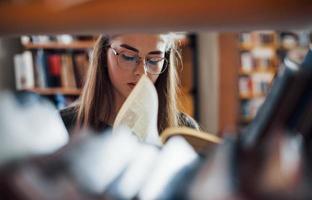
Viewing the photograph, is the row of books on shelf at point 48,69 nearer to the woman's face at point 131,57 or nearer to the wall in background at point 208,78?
the wall in background at point 208,78

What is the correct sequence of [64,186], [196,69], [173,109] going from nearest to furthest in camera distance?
[64,186], [173,109], [196,69]

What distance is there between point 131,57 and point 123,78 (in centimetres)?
5

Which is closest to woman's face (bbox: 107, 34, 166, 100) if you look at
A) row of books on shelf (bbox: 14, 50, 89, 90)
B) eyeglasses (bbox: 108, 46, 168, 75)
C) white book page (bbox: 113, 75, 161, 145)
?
eyeglasses (bbox: 108, 46, 168, 75)

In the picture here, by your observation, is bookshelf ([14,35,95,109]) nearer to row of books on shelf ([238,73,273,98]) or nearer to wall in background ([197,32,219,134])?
wall in background ([197,32,219,134])

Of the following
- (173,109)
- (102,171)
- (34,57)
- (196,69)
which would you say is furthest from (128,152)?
(34,57)

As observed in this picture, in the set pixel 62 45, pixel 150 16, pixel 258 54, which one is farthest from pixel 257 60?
pixel 150 16

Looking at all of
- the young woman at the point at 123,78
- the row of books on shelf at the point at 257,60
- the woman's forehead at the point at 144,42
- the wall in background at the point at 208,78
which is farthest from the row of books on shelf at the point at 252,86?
the woman's forehead at the point at 144,42

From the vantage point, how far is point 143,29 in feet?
1.10

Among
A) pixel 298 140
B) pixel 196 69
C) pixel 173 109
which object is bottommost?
pixel 196 69

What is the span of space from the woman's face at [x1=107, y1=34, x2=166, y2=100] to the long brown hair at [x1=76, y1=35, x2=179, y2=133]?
17mm

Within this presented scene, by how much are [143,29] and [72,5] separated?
58 millimetres

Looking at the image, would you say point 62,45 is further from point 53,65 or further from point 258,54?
point 258,54

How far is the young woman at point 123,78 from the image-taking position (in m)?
0.62

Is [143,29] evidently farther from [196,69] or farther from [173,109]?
[196,69]
